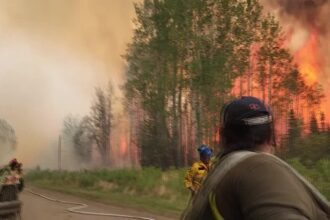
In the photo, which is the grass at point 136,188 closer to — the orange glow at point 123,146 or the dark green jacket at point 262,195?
the dark green jacket at point 262,195

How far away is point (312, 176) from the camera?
81.3ft

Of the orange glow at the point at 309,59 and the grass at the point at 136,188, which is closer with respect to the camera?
the grass at the point at 136,188

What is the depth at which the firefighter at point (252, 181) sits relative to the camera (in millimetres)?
1965

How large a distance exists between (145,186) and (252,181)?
29.4 m

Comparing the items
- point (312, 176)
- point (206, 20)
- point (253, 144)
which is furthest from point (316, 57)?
point (253, 144)

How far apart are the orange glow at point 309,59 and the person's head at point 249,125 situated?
1905 inches

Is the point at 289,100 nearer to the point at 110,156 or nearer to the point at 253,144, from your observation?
the point at 110,156

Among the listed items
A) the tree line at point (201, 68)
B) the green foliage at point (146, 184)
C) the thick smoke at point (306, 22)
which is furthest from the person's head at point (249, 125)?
the thick smoke at point (306, 22)

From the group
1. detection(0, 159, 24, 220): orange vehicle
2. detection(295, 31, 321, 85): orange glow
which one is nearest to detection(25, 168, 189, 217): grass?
detection(0, 159, 24, 220): orange vehicle

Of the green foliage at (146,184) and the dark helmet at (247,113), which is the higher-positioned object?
the dark helmet at (247,113)

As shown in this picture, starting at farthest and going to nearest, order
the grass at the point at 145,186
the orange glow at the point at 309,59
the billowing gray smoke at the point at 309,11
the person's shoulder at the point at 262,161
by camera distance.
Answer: the billowing gray smoke at the point at 309,11 < the orange glow at the point at 309,59 < the grass at the point at 145,186 < the person's shoulder at the point at 262,161

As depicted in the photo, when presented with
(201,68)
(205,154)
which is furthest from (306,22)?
(205,154)

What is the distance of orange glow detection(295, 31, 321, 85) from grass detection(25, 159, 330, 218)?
18.6m

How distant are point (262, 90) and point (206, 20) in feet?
23.1
